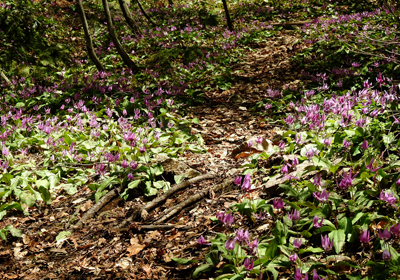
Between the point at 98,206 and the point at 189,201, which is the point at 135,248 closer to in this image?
the point at 189,201

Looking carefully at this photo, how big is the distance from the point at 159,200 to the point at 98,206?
31.2 inches

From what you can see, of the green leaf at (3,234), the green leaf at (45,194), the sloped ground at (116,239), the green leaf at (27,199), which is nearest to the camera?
the sloped ground at (116,239)

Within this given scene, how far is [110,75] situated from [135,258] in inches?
267

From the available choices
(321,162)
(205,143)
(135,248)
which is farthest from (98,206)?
(321,162)

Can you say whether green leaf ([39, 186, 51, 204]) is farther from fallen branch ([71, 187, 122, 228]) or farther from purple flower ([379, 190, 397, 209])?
purple flower ([379, 190, 397, 209])

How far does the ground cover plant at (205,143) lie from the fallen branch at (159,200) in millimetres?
27

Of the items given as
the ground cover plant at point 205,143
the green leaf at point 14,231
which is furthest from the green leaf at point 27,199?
the green leaf at point 14,231

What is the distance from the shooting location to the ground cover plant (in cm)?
221

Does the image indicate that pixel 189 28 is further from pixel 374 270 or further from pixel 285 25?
pixel 374 270

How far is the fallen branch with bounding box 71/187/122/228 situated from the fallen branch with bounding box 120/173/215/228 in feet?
1.73

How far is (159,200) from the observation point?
11.8ft

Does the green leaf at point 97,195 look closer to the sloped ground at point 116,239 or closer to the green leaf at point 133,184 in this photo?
the sloped ground at point 116,239

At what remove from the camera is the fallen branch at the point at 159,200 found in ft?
11.1

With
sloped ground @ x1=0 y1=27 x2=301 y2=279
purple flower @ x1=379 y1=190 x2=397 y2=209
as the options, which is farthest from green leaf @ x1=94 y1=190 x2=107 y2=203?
purple flower @ x1=379 y1=190 x2=397 y2=209
